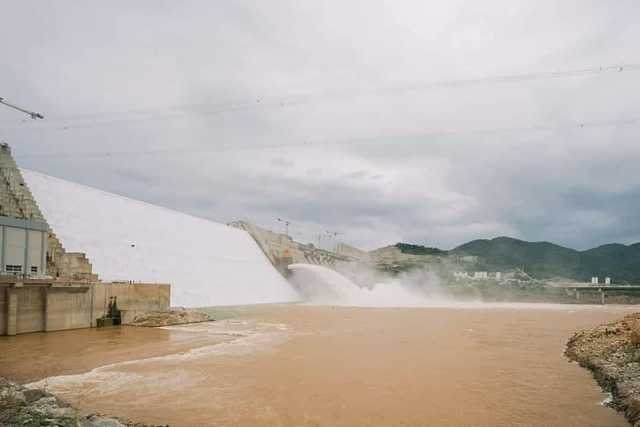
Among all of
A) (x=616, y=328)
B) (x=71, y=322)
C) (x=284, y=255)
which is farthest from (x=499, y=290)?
(x=71, y=322)

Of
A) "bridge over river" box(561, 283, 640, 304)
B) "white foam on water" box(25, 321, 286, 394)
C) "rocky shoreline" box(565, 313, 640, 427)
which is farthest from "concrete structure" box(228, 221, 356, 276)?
"rocky shoreline" box(565, 313, 640, 427)

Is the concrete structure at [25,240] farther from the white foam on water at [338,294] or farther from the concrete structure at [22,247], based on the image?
the white foam on water at [338,294]

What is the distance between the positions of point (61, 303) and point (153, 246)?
13658 millimetres

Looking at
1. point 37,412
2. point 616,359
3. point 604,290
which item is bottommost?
point 604,290

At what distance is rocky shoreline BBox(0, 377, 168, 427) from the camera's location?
6.46m

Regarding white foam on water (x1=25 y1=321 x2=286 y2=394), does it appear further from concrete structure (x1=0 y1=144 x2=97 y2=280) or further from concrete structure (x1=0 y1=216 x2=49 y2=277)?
concrete structure (x1=0 y1=216 x2=49 y2=277)

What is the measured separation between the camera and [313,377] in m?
12.1

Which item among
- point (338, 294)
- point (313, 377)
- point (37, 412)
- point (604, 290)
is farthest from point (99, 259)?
point (604, 290)

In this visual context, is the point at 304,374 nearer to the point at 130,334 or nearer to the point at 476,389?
the point at 476,389

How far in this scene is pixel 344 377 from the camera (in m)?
12.1

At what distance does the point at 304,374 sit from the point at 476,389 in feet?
14.3

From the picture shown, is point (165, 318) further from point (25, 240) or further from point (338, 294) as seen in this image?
point (338, 294)

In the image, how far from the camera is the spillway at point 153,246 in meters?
28.5

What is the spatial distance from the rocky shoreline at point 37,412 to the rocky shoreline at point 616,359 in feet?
28.6
